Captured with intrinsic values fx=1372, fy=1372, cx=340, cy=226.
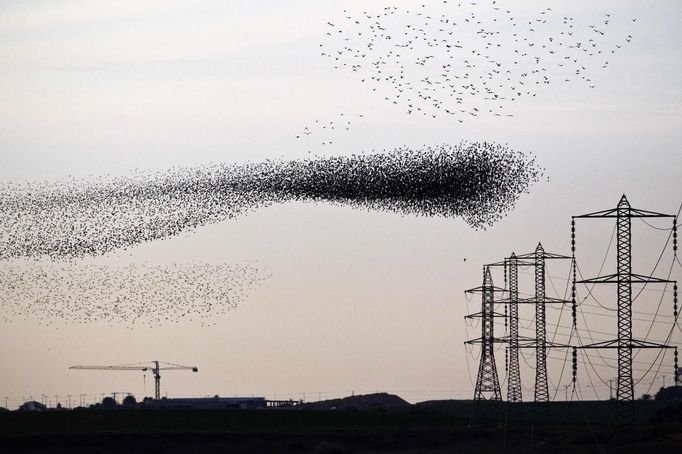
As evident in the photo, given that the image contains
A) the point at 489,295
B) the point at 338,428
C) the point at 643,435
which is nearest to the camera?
the point at 643,435

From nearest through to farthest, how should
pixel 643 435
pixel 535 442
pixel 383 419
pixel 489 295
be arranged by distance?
1. pixel 643 435
2. pixel 535 442
3. pixel 489 295
4. pixel 383 419

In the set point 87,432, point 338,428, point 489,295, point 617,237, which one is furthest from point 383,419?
point 617,237

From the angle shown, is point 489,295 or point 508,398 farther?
point 489,295

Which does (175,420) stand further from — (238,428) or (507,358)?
(507,358)

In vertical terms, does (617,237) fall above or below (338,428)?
above

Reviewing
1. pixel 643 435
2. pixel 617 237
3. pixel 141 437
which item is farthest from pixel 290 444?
pixel 617 237

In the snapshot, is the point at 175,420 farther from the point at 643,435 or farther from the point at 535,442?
the point at 643,435
